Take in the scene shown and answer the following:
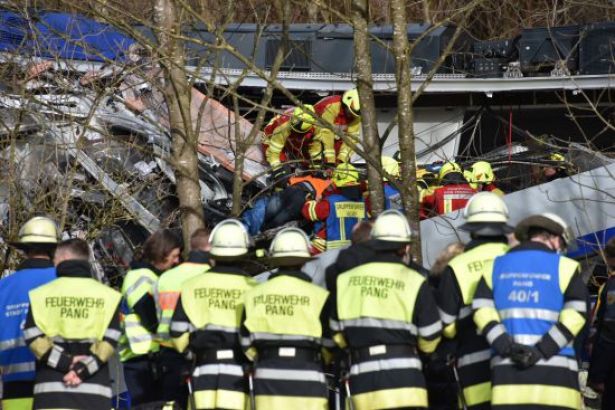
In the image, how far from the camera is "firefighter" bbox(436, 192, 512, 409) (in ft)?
26.4

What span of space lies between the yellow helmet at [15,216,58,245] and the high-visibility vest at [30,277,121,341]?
0.85 meters

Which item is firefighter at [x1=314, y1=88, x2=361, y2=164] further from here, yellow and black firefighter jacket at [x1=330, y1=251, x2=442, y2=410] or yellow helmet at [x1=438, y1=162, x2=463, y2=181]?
yellow and black firefighter jacket at [x1=330, y1=251, x2=442, y2=410]

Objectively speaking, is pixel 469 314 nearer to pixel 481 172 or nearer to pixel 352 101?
pixel 481 172

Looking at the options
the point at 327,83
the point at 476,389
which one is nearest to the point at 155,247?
the point at 476,389

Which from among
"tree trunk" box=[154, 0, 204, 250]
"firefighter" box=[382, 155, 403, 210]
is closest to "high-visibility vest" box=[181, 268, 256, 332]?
"tree trunk" box=[154, 0, 204, 250]

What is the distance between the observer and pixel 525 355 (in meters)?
7.61

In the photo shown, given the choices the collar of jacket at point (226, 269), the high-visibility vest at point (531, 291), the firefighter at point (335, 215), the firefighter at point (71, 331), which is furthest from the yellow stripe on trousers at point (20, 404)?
the firefighter at point (335, 215)

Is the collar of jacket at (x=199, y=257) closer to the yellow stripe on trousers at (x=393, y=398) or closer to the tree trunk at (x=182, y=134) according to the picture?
the yellow stripe on trousers at (x=393, y=398)

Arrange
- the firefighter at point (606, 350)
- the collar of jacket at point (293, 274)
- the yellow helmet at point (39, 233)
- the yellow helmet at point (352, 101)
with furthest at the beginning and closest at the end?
the yellow helmet at point (352, 101) < the yellow helmet at point (39, 233) < the firefighter at point (606, 350) < the collar of jacket at point (293, 274)

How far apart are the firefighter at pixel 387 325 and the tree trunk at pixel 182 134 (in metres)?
3.97

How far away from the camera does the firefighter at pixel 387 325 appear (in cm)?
799

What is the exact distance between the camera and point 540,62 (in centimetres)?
1508

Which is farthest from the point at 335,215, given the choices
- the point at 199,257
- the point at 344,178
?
the point at 199,257

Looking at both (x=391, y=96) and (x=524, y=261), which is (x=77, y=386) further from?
(x=391, y=96)
